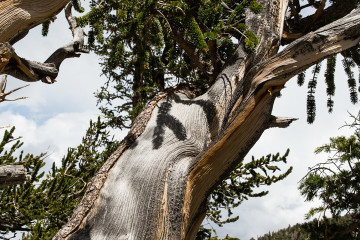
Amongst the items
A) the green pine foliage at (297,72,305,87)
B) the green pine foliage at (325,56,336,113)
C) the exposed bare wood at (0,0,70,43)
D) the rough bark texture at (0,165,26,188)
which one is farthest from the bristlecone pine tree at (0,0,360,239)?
the green pine foliage at (297,72,305,87)

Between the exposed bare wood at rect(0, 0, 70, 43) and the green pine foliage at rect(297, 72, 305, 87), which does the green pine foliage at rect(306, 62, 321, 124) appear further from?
the exposed bare wood at rect(0, 0, 70, 43)

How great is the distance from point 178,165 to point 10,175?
4.26 ft

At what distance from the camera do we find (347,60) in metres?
5.44

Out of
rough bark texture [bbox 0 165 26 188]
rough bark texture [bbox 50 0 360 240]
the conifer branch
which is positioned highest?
the conifer branch

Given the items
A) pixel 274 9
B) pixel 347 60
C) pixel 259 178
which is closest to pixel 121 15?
pixel 274 9

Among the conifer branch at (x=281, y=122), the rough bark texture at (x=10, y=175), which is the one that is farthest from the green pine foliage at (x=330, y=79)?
the rough bark texture at (x=10, y=175)

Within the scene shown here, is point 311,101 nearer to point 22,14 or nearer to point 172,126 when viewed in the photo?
point 172,126

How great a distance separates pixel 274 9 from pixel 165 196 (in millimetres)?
2729

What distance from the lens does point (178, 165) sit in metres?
3.02

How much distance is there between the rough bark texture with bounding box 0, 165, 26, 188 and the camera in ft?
7.57

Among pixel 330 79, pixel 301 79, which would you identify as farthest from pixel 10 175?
pixel 301 79

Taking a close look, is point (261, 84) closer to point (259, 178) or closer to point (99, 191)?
point (99, 191)

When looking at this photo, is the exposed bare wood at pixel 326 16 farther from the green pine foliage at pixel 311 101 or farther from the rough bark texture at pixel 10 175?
the rough bark texture at pixel 10 175

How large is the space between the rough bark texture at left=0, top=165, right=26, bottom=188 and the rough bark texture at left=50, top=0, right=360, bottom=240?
2.07 feet
